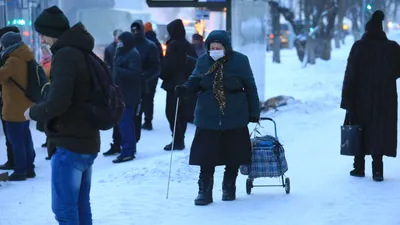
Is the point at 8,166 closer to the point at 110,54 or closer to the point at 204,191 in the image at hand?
the point at 110,54

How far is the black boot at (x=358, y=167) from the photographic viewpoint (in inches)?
366

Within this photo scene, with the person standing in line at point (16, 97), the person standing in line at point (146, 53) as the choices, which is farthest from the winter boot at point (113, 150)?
the person standing in line at point (16, 97)

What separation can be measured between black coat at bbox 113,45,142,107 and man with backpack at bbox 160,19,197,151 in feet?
4.27

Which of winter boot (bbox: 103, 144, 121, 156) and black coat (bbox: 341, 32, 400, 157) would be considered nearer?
black coat (bbox: 341, 32, 400, 157)

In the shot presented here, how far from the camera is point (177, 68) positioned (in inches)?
494

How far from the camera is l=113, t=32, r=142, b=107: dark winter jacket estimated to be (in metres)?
10.9

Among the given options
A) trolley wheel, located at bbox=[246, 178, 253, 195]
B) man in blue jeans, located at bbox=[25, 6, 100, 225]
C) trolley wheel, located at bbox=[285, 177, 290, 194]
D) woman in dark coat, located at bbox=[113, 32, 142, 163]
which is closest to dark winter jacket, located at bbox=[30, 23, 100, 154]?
man in blue jeans, located at bbox=[25, 6, 100, 225]

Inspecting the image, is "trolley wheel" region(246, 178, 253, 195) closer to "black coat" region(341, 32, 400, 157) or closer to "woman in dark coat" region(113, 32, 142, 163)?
"black coat" region(341, 32, 400, 157)

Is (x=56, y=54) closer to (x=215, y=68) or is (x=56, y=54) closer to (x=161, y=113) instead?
(x=215, y=68)

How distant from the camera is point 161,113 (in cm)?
1797

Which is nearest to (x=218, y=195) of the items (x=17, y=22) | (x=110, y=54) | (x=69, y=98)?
(x=69, y=98)

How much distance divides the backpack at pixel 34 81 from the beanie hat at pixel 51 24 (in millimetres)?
3749

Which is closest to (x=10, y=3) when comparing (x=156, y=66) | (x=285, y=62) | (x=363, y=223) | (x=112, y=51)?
(x=112, y=51)

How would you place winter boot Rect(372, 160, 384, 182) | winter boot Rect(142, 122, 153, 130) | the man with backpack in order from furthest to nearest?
winter boot Rect(142, 122, 153, 130), the man with backpack, winter boot Rect(372, 160, 384, 182)
